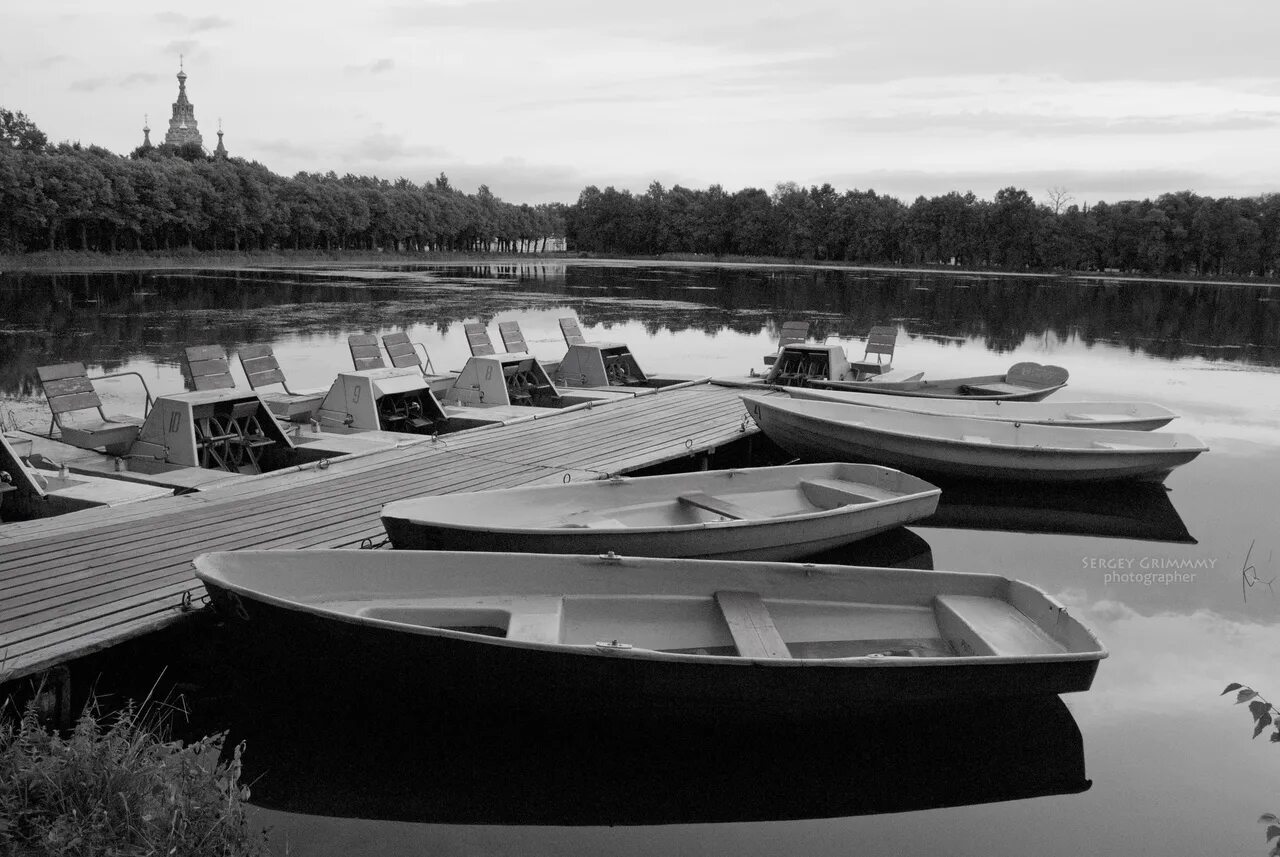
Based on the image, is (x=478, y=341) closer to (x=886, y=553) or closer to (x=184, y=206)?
(x=886, y=553)

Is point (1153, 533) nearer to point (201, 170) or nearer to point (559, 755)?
point (559, 755)

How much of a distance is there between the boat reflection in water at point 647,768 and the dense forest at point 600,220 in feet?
200

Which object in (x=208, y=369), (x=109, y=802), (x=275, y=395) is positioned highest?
(x=208, y=369)

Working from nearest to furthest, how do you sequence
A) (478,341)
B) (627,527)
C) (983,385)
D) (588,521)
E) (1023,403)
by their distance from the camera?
(627,527) < (588,521) < (1023,403) < (478,341) < (983,385)

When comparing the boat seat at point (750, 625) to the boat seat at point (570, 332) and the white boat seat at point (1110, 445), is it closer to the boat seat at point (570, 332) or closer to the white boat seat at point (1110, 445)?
the white boat seat at point (1110, 445)

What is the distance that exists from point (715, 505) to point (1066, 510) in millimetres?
5685

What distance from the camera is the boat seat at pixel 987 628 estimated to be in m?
6.11

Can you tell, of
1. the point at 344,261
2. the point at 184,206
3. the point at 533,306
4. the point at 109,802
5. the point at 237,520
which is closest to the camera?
the point at 109,802

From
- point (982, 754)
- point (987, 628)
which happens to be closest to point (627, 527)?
point (987, 628)

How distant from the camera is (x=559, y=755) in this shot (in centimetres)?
588

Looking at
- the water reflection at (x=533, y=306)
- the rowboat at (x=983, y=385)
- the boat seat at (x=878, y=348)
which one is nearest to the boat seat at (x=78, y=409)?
the water reflection at (x=533, y=306)

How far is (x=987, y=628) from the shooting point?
251 inches

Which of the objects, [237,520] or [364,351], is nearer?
[237,520]

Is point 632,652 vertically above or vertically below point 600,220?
below
